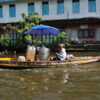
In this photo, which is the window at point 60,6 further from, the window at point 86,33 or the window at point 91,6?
the window at point 86,33

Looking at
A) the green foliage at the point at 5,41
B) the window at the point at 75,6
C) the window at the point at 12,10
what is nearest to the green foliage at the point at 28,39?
the green foliage at the point at 5,41

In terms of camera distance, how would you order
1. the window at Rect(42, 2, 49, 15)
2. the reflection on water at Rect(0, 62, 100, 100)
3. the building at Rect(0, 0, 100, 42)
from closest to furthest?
the reflection on water at Rect(0, 62, 100, 100), the building at Rect(0, 0, 100, 42), the window at Rect(42, 2, 49, 15)

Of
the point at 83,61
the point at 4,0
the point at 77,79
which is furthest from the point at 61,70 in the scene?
the point at 4,0

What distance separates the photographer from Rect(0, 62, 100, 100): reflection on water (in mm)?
9430

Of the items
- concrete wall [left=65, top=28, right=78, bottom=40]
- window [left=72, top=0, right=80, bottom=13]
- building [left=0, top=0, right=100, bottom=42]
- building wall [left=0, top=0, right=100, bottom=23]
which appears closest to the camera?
building [left=0, top=0, right=100, bottom=42]

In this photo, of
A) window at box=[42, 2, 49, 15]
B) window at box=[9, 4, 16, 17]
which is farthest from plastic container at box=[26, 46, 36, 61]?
window at box=[9, 4, 16, 17]

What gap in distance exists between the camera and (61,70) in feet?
50.6

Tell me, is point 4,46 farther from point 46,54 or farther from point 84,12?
point 46,54

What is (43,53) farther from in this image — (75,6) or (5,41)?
(75,6)

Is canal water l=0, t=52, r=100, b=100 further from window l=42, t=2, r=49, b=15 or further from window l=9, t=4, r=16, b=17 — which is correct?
window l=9, t=4, r=16, b=17

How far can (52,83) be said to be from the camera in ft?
38.0

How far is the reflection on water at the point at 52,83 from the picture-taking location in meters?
9.43

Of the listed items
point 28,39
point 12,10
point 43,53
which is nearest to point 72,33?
point 28,39

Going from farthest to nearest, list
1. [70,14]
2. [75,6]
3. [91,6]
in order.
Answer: [70,14], [75,6], [91,6]
